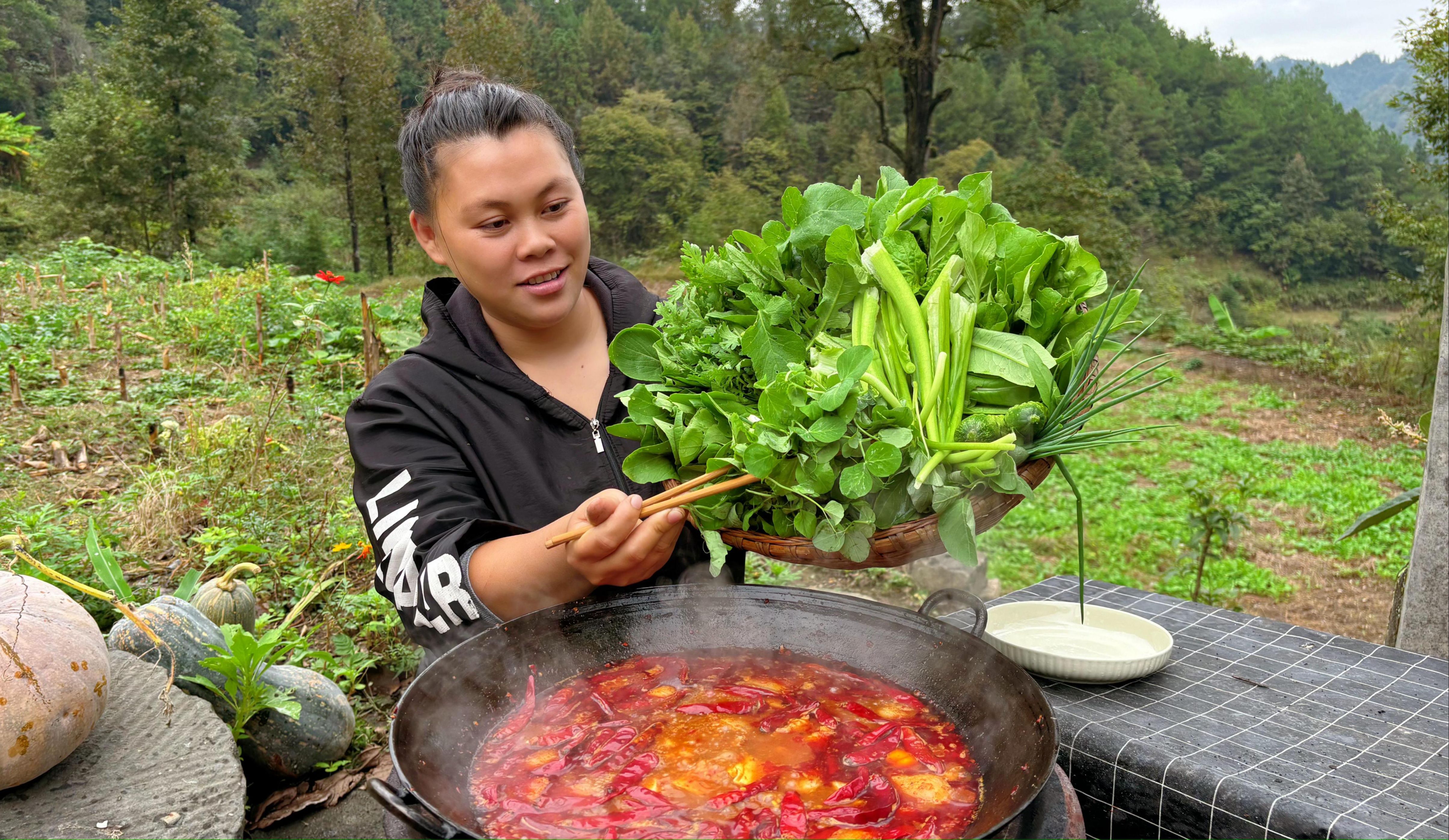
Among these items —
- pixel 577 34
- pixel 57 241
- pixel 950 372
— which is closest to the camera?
pixel 950 372

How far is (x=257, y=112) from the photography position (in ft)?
111

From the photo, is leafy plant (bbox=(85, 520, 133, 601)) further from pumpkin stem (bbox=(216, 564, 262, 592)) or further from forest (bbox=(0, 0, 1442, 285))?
forest (bbox=(0, 0, 1442, 285))

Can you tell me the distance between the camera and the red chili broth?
1207 millimetres

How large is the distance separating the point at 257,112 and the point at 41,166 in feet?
51.3

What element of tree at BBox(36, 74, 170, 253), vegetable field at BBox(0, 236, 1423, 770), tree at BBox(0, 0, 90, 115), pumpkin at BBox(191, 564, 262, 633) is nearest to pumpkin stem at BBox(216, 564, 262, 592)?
pumpkin at BBox(191, 564, 262, 633)

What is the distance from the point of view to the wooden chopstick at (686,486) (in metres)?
1.40

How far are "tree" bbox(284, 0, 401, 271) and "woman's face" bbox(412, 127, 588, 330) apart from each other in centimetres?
2419

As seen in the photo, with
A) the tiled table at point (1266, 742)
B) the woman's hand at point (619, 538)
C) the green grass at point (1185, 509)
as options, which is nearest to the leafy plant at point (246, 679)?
the woman's hand at point (619, 538)

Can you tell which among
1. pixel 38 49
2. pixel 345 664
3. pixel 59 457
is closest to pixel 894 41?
pixel 59 457

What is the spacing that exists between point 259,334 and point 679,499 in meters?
6.27

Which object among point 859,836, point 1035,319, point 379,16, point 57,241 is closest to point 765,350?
point 1035,319

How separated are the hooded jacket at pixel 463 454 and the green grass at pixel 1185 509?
3716 mm

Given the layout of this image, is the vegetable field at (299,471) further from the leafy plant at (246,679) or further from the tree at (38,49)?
the tree at (38,49)

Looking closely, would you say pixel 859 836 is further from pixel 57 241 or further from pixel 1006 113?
pixel 1006 113
